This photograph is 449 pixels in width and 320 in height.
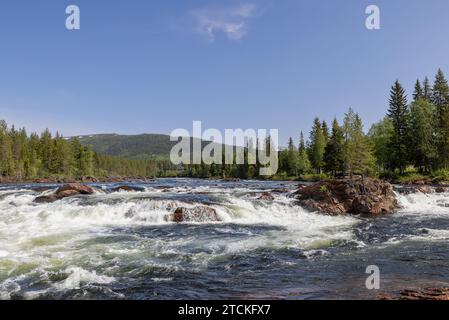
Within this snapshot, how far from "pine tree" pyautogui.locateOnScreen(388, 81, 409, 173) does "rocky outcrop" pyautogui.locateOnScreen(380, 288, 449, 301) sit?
2829 inches

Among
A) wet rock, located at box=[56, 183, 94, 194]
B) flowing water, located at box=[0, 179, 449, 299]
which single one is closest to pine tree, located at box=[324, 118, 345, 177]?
flowing water, located at box=[0, 179, 449, 299]

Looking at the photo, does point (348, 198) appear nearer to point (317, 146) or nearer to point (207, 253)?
point (207, 253)

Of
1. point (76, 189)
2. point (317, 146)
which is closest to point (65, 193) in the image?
point (76, 189)

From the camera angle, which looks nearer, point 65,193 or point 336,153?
point 65,193

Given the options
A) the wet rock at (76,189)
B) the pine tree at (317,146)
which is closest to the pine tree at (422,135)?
the pine tree at (317,146)

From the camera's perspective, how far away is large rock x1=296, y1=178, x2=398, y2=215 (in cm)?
3030

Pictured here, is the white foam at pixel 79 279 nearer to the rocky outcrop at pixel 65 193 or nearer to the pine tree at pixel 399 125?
the rocky outcrop at pixel 65 193

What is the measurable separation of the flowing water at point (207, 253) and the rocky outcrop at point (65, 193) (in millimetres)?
3512

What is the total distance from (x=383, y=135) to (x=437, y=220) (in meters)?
63.9

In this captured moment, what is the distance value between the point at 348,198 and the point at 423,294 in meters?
22.6

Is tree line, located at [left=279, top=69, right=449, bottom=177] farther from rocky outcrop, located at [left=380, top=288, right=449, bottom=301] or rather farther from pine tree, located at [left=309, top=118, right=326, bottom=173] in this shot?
rocky outcrop, located at [left=380, top=288, right=449, bottom=301]

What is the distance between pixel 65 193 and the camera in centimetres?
3538

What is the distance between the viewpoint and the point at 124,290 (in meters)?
11.2
